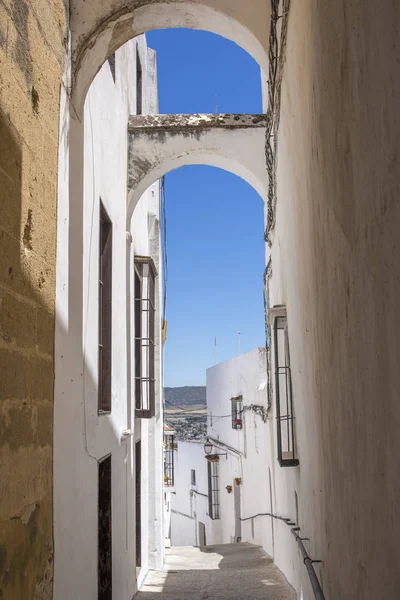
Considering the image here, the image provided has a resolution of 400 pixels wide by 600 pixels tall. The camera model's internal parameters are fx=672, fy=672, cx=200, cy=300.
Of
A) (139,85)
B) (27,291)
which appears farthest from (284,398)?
(139,85)

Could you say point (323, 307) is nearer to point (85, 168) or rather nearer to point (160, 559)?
point (85, 168)

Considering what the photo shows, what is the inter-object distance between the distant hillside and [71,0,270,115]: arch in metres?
67.5

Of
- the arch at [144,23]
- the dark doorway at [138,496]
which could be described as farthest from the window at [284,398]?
the dark doorway at [138,496]

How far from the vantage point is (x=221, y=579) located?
28.5 feet

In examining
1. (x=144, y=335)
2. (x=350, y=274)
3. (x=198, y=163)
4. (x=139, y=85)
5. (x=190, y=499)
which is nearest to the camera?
(x=350, y=274)

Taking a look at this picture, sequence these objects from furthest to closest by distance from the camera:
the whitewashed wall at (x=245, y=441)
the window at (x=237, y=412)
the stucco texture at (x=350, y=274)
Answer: the window at (x=237, y=412) → the whitewashed wall at (x=245, y=441) → the stucco texture at (x=350, y=274)

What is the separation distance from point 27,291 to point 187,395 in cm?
7409

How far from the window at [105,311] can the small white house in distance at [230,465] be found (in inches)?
148

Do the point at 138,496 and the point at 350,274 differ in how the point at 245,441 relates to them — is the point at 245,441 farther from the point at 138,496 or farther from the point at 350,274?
the point at 350,274

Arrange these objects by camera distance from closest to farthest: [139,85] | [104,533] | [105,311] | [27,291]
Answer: [27,291]
[104,533]
[105,311]
[139,85]

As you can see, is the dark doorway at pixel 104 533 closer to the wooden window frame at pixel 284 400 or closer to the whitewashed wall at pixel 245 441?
the wooden window frame at pixel 284 400

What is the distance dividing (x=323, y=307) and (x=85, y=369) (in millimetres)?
2573

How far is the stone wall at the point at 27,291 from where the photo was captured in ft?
10.3

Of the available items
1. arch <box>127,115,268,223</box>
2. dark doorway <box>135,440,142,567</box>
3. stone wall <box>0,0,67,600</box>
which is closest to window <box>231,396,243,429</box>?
dark doorway <box>135,440,142,567</box>
